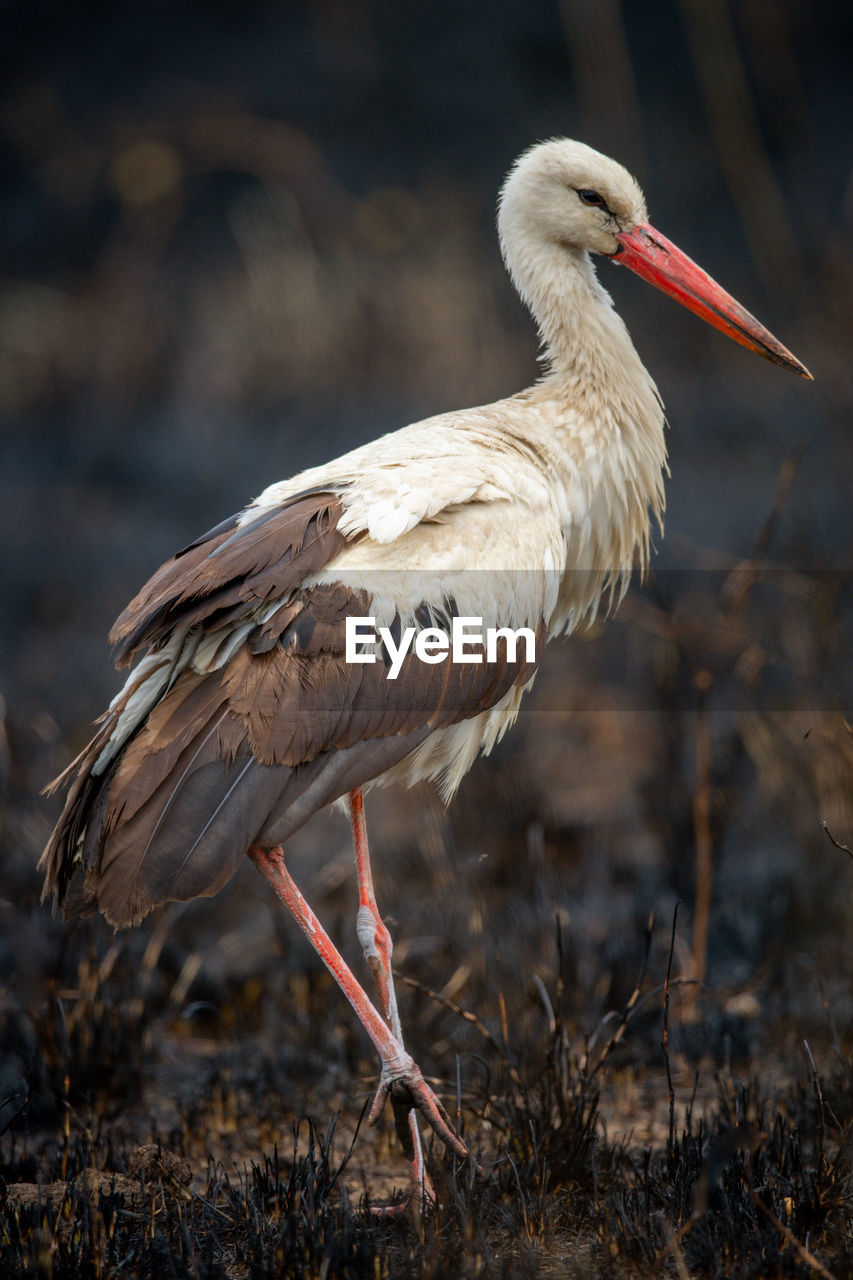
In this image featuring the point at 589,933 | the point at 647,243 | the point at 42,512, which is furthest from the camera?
the point at 42,512

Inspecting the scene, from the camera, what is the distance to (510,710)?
3.66 metres

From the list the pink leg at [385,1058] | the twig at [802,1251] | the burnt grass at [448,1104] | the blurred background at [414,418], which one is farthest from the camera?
the blurred background at [414,418]

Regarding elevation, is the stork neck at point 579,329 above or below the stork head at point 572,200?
below

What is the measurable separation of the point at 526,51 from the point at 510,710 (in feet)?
33.2

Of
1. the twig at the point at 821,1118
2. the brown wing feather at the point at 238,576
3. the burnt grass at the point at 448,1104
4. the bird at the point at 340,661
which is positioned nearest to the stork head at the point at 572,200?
the bird at the point at 340,661

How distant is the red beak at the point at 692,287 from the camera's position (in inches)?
149

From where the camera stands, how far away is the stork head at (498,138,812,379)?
387 centimetres

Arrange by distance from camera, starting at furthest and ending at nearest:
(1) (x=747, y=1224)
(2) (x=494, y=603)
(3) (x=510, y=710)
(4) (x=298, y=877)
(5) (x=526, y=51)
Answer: (5) (x=526, y=51) → (4) (x=298, y=877) → (3) (x=510, y=710) → (2) (x=494, y=603) → (1) (x=747, y=1224)

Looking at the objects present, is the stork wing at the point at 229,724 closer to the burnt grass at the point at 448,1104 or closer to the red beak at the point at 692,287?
the burnt grass at the point at 448,1104

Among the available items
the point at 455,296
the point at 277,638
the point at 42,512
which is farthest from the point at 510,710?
the point at 455,296

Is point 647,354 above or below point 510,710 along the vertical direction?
above

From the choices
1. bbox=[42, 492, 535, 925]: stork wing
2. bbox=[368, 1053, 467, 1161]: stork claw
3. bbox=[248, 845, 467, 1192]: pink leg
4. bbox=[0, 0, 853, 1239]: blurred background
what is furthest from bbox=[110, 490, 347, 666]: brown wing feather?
bbox=[368, 1053, 467, 1161]: stork claw

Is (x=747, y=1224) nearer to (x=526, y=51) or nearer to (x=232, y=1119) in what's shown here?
(x=232, y=1119)

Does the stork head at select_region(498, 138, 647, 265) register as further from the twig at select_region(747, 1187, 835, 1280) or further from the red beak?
the twig at select_region(747, 1187, 835, 1280)
